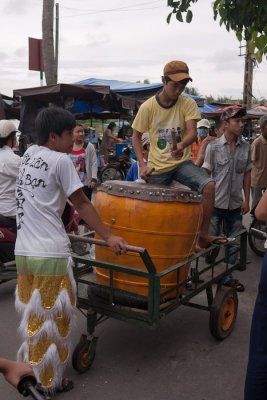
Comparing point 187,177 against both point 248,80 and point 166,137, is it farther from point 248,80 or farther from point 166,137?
point 248,80

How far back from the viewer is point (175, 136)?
3.86m

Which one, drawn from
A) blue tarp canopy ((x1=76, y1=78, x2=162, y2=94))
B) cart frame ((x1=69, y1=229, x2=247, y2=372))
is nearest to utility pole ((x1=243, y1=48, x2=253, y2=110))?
blue tarp canopy ((x1=76, y1=78, x2=162, y2=94))

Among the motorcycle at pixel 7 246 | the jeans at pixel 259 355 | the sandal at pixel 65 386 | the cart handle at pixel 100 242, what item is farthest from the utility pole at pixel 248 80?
the jeans at pixel 259 355

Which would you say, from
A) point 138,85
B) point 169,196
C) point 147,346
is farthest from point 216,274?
point 138,85

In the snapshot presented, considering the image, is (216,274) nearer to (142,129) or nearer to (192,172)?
(192,172)

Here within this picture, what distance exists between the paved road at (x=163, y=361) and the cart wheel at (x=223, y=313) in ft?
0.31

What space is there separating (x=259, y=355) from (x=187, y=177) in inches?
79.2

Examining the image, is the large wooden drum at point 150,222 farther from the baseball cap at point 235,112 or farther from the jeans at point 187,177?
the baseball cap at point 235,112

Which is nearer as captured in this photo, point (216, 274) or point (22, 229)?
point (22, 229)

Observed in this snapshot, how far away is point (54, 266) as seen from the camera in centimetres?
266

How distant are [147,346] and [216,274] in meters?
0.90

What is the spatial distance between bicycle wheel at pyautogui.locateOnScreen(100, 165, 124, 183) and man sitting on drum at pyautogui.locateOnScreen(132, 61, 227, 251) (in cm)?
929

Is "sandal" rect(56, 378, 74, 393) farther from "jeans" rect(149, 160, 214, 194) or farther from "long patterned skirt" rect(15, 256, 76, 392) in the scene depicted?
"jeans" rect(149, 160, 214, 194)

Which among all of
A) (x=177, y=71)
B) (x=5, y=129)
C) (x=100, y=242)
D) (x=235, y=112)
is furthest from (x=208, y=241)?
(x=5, y=129)
